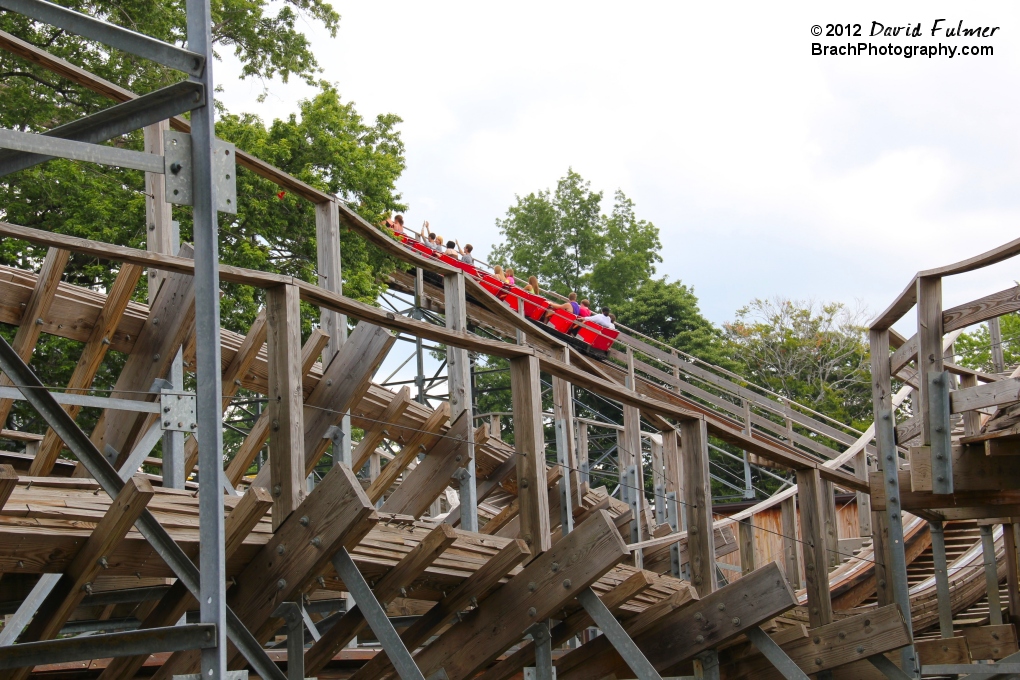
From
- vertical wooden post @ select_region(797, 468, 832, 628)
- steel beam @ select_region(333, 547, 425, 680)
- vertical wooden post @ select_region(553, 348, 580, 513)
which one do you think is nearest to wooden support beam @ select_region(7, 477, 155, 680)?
steel beam @ select_region(333, 547, 425, 680)

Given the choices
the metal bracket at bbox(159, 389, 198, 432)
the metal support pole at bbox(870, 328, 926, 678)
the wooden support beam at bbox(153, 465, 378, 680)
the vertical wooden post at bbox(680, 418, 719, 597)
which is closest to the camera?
the metal bracket at bbox(159, 389, 198, 432)

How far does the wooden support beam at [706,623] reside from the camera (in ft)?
17.1

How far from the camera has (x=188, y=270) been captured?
3.90 meters

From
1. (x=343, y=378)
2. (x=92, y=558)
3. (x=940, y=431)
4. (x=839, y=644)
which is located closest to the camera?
(x=92, y=558)

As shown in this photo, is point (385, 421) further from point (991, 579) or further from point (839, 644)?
point (991, 579)

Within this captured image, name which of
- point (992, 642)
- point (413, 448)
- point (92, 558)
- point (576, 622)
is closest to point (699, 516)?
point (576, 622)

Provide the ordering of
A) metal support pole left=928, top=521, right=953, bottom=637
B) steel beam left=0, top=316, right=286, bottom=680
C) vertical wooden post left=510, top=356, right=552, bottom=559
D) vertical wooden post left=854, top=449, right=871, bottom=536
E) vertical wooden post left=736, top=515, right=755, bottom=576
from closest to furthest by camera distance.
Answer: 1. steel beam left=0, top=316, right=286, bottom=680
2. vertical wooden post left=510, top=356, right=552, bottom=559
3. metal support pole left=928, top=521, right=953, bottom=637
4. vertical wooden post left=736, top=515, right=755, bottom=576
5. vertical wooden post left=854, top=449, right=871, bottom=536

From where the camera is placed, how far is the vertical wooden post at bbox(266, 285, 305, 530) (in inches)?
160

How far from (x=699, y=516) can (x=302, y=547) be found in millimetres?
2450

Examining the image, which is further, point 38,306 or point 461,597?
point 461,597

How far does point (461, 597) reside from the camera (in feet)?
16.5

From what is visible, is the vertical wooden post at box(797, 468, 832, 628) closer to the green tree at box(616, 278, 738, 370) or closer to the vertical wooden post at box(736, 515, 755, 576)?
the vertical wooden post at box(736, 515, 755, 576)

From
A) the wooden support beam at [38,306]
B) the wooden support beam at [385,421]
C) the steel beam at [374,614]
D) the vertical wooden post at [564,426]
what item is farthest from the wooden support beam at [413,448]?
the steel beam at [374,614]

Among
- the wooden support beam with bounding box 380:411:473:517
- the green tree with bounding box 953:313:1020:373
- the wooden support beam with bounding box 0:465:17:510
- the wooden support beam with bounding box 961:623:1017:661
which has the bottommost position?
the wooden support beam with bounding box 961:623:1017:661
